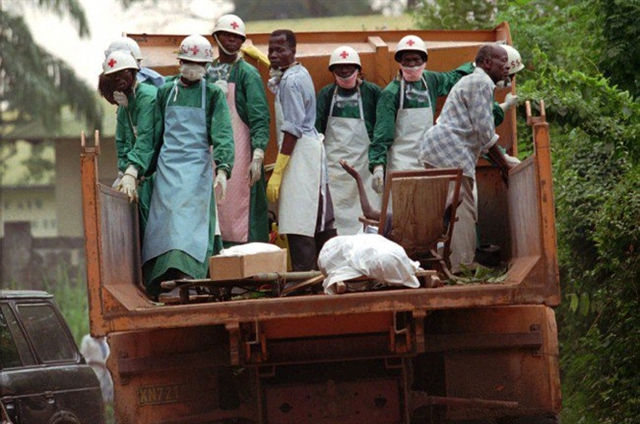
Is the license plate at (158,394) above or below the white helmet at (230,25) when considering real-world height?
below

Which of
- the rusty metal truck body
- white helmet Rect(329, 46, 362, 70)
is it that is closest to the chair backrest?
the rusty metal truck body

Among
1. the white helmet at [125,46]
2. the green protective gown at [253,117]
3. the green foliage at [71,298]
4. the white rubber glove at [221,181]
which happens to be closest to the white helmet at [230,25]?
the green protective gown at [253,117]

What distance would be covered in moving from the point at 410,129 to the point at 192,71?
1.62 meters

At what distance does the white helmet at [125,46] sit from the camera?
958 centimetres

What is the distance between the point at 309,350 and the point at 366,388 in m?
0.34

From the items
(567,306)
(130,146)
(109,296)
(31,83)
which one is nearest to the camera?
(109,296)

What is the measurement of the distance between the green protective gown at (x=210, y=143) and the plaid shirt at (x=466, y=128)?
1.19 m

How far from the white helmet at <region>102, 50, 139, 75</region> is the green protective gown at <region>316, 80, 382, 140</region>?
1.45 m

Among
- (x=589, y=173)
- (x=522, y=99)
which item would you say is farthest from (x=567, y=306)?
(x=522, y=99)

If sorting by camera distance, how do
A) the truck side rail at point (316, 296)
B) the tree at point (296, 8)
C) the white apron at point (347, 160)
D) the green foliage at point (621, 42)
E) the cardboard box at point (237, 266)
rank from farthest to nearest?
the tree at point (296, 8)
the green foliage at point (621, 42)
the white apron at point (347, 160)
the cardboard box at point (237, 266)
the truck side rail at point (316, 296)

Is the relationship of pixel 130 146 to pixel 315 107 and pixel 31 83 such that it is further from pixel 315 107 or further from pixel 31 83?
pixel 31 83

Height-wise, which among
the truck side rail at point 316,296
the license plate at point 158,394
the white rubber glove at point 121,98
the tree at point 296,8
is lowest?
the license plate at point 158,394

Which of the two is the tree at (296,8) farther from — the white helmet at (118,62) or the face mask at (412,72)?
the white helmet at (118,62)

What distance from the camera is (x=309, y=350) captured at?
23.4 feet
